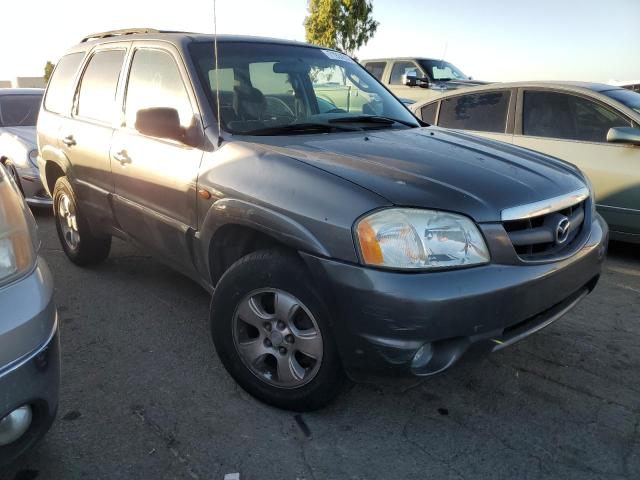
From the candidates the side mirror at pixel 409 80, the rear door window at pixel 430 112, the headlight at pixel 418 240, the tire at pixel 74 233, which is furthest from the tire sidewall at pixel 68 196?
the side mirror at pixel 409 80

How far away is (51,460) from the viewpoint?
218 centimetres

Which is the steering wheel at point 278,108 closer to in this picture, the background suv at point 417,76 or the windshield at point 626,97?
the windshield at point 626,97

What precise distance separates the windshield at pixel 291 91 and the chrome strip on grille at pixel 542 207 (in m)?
1.16

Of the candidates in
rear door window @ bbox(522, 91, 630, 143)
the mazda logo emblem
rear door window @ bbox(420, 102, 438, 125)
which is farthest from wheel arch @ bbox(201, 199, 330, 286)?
rear door window @ bbox(420, 102, 438, 125)

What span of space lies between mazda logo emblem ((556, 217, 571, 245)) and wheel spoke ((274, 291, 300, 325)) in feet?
3.91

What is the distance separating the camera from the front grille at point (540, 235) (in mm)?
2203

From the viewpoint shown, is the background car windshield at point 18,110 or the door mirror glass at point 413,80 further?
the door mirror glass at point 413,80

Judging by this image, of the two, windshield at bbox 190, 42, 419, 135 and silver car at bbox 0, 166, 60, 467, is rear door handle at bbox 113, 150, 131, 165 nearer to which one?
windshield at bbox 190, 42, 419, 135

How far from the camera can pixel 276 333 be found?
2.46m

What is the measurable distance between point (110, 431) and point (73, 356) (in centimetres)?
80

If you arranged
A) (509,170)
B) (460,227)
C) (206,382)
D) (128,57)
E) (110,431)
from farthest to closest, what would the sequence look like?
(128,57) → (206,382) → (509,170) → (110,431) → (460,227)

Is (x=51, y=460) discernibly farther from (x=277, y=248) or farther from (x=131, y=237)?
(x=131, y=237)

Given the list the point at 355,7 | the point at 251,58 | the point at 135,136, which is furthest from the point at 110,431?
the point at 355,7

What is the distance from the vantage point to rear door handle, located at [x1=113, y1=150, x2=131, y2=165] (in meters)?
3.27
